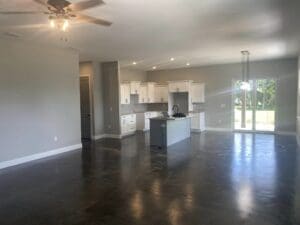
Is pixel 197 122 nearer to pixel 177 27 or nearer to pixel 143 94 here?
pixel 143 94

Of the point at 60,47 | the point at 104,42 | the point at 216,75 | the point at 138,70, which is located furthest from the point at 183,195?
the point at 138,70

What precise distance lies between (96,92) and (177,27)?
528cm

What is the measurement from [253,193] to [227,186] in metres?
0.45

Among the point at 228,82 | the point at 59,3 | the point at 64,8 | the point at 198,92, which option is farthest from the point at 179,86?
the point at 59,3

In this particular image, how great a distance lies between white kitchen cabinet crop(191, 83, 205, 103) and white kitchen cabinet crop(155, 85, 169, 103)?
1172 mm

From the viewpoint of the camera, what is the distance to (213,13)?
406 cm

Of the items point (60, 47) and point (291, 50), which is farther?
point (291, 50)

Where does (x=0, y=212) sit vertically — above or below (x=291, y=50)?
below

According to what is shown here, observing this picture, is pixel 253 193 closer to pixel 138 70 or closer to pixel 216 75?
pixel 216 75

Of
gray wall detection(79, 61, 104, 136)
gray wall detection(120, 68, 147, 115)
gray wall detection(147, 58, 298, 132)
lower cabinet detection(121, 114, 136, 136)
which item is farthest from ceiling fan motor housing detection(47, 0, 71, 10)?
gray wall detection(147, 58, 298, 132)

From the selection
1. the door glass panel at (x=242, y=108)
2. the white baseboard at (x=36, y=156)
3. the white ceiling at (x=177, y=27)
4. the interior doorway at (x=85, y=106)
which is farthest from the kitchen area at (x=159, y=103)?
the white ceiling at (x=177, y=27)

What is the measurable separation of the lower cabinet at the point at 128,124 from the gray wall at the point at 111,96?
323 millimetres

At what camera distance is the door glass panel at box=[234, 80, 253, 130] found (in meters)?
10.3

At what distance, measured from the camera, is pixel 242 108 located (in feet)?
34.4
